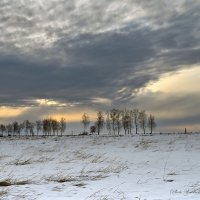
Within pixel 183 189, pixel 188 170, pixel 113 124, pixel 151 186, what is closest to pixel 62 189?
pixel 151 186

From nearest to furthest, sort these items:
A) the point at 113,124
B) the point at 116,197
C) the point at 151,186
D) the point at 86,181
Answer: the point at 116,197
the point at 151,186
the point at 86,181
the point at 113,124

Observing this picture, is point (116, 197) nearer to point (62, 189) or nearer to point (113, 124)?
point (62, 189)

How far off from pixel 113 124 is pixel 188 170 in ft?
447

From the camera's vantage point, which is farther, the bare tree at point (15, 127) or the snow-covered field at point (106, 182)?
the bare tree at point (15, 127)

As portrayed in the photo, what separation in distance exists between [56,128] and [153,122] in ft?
156

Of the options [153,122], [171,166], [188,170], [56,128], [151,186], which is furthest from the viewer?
[56,128]

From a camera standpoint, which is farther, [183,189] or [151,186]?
[151,186]

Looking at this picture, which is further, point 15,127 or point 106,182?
point 15,127

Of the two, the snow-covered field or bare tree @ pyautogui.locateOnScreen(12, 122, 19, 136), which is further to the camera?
bare tree @ pyautogui.locateOnScreen(12, 122, 19, 136)

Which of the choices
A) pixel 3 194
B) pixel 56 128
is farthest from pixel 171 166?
pixel 56 128

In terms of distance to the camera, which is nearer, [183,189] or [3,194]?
[3,194]

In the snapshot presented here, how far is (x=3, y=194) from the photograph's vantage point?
10227 mm

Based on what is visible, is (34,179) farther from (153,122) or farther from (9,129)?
(9,129)

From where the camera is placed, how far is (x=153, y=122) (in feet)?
539
